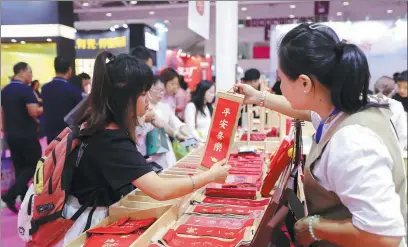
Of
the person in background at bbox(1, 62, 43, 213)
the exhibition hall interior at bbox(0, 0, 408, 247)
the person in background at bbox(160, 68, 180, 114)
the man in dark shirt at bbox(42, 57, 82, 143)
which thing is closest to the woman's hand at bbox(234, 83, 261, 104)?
the exhibition hall interior at bbox(0, 0, 408, 247)

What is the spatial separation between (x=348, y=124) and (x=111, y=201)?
1.01 m

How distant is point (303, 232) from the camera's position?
113 centimetres

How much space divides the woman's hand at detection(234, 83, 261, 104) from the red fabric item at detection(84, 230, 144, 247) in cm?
80

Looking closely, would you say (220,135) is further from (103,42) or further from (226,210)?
(103,42)

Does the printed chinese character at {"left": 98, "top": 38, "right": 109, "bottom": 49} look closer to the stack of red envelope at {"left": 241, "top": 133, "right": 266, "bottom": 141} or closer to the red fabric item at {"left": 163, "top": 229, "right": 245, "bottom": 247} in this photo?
the stack of red envelope at {"left": 241, "top": 133, "right": 266, "bottom": 141}

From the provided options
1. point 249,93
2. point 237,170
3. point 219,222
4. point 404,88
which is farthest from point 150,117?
point 404,88

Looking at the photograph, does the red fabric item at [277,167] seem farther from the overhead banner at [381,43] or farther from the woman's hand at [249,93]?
the overhead banner at [381,43]

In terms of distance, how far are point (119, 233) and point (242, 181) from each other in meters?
0.81

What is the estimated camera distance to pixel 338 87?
106 cm

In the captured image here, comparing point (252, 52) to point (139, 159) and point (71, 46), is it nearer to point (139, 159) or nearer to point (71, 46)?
point (71, 46)

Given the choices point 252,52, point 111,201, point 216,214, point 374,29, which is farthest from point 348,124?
point 252,52

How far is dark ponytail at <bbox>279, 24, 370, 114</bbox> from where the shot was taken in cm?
104

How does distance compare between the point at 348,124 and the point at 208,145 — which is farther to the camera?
the point at 208,145

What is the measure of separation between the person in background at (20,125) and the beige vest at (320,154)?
376 cm
